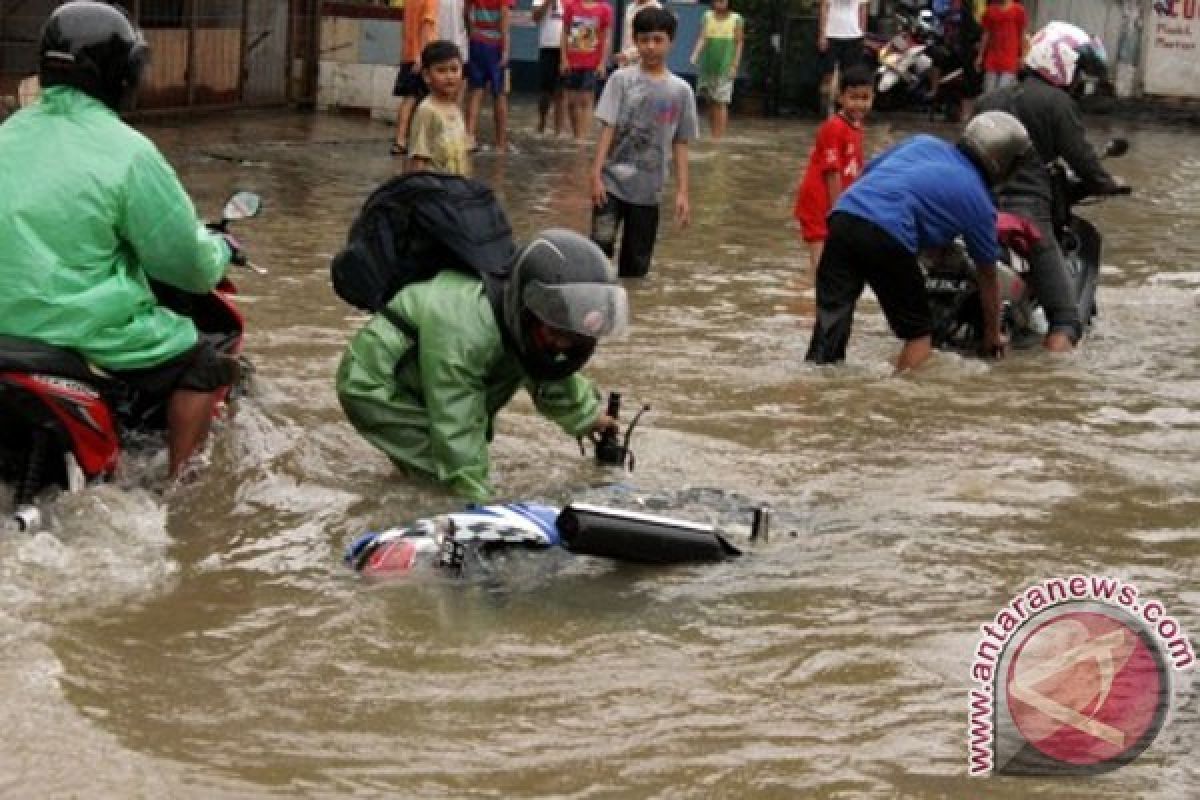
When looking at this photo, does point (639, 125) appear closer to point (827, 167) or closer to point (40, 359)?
point (827, 167)

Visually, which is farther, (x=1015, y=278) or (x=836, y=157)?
(x=836, y=157)

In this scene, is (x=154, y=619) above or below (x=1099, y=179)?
below

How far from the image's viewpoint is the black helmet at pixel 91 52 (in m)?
6.26

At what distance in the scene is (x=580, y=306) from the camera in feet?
20.5

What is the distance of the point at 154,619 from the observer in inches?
228

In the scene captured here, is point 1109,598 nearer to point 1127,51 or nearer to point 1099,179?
point 1099,179

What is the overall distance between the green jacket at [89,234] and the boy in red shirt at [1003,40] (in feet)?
61.0

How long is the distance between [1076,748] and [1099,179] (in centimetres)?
611

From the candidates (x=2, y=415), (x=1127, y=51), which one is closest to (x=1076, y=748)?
(x=2, y=415)

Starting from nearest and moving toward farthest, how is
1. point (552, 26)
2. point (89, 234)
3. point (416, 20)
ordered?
point (89, 234) < point (416, 20) < point (552, 26)

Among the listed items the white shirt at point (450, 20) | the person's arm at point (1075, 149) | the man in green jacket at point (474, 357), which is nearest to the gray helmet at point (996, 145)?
the person's arm at point (1075, 149)

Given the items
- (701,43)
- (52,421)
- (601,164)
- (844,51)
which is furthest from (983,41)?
(52,421)

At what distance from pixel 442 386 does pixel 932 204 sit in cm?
341

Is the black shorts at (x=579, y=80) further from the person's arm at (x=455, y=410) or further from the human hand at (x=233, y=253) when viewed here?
the person's arm at (x=455, y=410)
